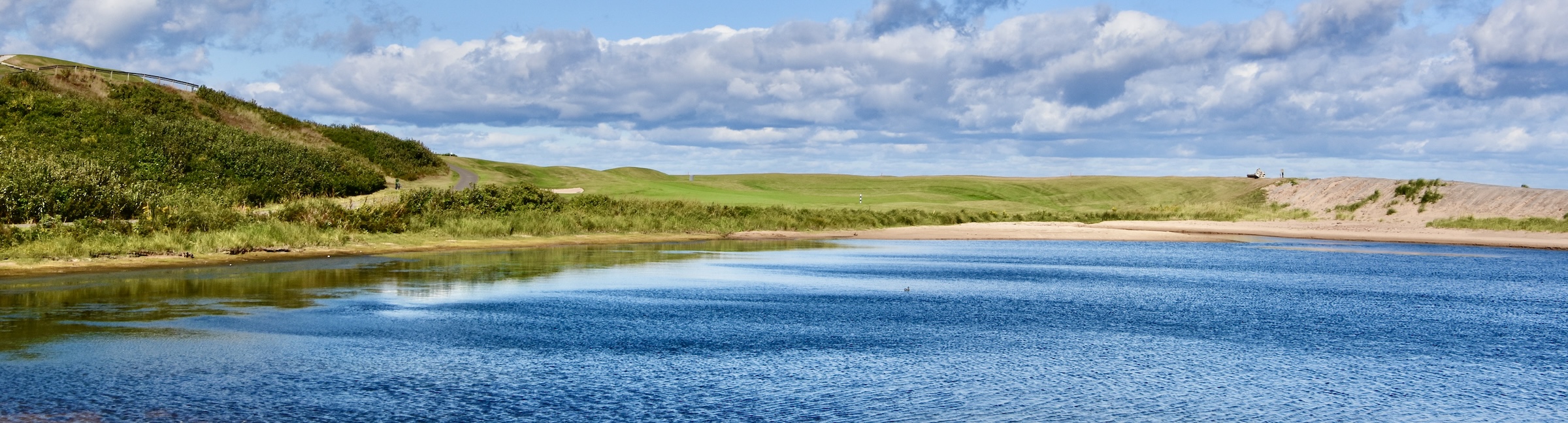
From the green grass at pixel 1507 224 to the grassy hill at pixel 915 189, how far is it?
48.2 feet

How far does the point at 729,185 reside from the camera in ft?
330

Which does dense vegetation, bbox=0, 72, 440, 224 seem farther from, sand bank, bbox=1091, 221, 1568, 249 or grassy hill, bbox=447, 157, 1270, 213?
sand bank, bbox=1091, 221, 1568, 249

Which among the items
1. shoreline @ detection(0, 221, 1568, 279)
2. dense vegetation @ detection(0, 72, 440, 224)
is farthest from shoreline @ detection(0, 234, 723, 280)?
dense vegetation @ detection(0, 72, 440, 224)

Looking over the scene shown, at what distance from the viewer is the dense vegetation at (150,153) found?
2691 cm

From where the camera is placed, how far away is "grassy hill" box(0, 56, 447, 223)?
26984mm

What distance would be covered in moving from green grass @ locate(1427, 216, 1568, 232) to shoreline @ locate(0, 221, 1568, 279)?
1051 millimetres

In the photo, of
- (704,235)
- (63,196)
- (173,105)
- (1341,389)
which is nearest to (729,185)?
(173,105)

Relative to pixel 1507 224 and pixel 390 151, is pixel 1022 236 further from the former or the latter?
pixel 390 151

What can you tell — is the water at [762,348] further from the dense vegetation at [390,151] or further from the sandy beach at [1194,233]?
the dense vegetation at [390,151]

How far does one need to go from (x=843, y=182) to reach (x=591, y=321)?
97960 mm

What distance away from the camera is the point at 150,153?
4378cm

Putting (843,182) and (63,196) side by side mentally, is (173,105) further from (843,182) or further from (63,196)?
(843,182)

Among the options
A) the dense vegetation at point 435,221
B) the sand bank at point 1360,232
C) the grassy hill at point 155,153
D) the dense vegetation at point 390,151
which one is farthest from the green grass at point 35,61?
the sand bank at point 1360,232

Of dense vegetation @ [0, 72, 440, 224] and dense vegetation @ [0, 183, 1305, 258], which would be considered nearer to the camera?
dense vegetation @ [0, 183, 1305, 258]
